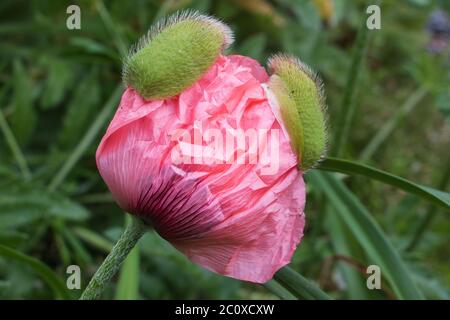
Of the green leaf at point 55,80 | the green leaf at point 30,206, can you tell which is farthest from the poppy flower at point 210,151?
the green leaf at point 55,80

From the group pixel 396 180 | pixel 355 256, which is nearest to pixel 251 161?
pixel 396 180

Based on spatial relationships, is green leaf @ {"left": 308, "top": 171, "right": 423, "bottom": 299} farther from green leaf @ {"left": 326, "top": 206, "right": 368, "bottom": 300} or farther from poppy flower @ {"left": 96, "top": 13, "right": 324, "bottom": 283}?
poppy flower @ {"left": 96, "top": 13, "right": 324, "bottom": 283}

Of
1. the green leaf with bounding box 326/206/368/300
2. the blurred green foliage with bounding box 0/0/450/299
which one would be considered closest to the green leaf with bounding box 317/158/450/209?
the blurred green foliage with bounding box 0/0/450/299

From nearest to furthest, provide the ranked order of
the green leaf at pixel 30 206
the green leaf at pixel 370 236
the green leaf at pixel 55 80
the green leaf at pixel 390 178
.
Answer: the green leaf at pixel 390 178, the green leaf at pixel 370 236, the green leaf at pixel 30 206, the green leaf at pixel 55 80

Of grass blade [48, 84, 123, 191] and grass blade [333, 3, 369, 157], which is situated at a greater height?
grass blade [333, 3, 369, 157]

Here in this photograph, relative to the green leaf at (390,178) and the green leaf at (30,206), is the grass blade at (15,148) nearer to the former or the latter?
the green leaf at (30,206)

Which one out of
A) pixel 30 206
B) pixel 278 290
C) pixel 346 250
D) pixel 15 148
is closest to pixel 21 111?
pixel 15 148

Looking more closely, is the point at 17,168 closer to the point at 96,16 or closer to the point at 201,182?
the point at 96,16
